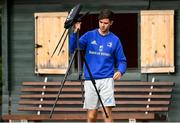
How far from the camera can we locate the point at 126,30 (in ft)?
41.8

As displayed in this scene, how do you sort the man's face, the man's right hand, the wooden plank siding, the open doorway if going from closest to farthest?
the man's right hand < the man's face < the wooden plank siding < the open doorway

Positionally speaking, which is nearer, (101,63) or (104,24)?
(104,24)

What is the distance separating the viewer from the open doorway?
39.8 ft

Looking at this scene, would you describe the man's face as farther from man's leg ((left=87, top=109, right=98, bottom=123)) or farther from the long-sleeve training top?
man's leg ((left=87, top=109, right=98, bottom=123))

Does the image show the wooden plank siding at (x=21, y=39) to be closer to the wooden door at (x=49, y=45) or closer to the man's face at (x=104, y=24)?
the wooden door at (x=49, y=45)

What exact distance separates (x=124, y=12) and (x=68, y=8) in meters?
1.01

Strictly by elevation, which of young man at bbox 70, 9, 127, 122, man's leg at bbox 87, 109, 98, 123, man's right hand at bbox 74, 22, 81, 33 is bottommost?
man's leg at bbox 87, 109, 98, 123

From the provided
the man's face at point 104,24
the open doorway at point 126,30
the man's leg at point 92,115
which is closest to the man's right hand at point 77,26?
the man's face at point 104,24

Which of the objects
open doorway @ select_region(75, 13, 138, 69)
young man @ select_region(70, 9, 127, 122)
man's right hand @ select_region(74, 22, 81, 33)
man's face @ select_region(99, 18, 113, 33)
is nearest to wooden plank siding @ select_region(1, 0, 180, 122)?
open doorway @ select_region(75, 13, 138, 69)

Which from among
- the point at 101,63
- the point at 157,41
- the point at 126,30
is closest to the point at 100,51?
the point at 101,63

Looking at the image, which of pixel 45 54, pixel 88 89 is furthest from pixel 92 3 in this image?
pixel 88 89

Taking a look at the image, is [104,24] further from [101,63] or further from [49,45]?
[49,45]

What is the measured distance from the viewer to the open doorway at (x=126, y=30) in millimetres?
12133

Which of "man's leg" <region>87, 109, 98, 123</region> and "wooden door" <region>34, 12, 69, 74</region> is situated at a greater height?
"wooden door" <region>34, 12, 69, 74</region>
